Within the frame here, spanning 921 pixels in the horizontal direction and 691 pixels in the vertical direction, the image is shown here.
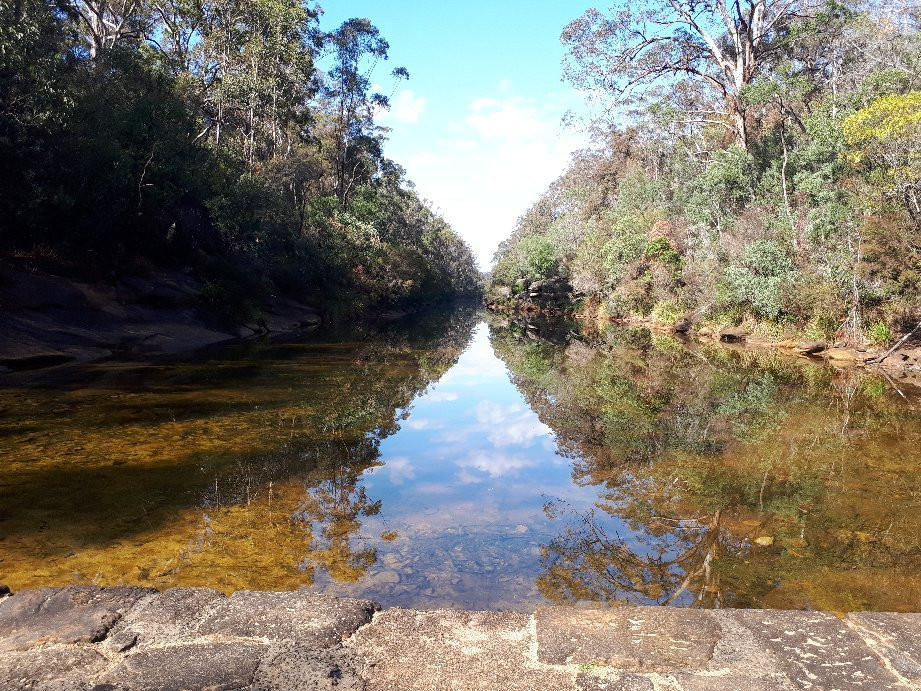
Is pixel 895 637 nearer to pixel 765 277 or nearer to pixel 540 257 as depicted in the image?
pixel 765 277

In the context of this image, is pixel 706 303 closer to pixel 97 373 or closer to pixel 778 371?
pixel 778 371

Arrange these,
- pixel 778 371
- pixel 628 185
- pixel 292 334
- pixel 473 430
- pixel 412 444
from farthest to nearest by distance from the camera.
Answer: pixel 628 185, pixel 292 334, pixel 778 371, pixel 473 430, pixel 412 444

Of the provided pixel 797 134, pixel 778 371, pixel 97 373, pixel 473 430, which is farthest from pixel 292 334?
pixel 797 134

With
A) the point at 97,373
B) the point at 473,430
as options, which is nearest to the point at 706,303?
the point at 473,430

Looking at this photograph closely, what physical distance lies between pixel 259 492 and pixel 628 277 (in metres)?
30.8

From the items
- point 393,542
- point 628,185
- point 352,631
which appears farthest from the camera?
point 628,185

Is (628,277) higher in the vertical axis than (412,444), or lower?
higher

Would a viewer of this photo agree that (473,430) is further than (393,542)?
Yes

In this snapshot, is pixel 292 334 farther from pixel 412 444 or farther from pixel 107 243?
pixel 412 444

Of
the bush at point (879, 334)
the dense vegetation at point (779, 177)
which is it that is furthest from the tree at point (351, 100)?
the bush at point (879, 334)

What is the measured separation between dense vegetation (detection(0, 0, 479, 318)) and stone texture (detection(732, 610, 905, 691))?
1843 cm

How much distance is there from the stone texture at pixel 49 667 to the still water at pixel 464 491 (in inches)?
66.2

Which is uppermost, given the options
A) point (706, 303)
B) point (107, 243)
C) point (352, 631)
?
point (107, 243)

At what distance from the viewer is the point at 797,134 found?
2489cm
